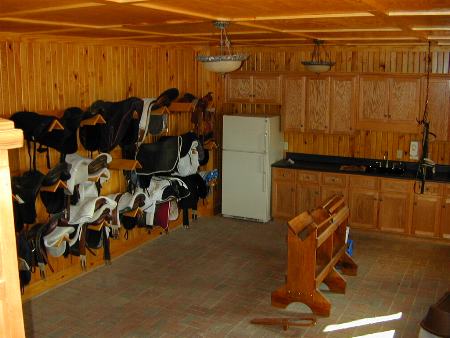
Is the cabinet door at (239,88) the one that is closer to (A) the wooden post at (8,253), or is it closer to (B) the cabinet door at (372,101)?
(B) the cabinet door at (372,101)

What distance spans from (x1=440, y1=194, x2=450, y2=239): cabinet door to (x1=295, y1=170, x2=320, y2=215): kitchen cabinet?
1.69m

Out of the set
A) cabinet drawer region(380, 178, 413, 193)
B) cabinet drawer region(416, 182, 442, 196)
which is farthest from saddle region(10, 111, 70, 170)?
cabinet drawer region(416, 182, 442, 196)

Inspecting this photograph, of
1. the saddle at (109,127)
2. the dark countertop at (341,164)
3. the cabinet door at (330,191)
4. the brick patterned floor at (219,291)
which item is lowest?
the brick patterned floor at (219,291)

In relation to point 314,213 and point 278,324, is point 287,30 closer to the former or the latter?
point 314,213

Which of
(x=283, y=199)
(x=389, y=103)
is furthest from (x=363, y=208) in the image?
(x=389, y=103)

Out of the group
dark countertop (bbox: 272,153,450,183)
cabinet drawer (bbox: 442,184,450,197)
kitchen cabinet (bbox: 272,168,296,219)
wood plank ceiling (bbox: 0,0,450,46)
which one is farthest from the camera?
kitchen cabinet (bbox: 272,168,296,219)

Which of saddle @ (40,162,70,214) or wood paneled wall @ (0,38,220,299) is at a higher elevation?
wood paneled wall @ (0,38,220,299)

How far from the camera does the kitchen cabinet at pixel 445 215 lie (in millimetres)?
6879

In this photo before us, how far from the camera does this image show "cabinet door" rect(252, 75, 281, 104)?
7859mm

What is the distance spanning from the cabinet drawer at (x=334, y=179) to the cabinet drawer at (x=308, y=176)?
0.10 m

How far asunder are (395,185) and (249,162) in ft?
6.85

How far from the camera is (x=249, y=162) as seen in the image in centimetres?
786

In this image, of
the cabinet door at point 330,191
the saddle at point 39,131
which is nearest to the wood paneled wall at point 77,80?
the saddle at point 39,131

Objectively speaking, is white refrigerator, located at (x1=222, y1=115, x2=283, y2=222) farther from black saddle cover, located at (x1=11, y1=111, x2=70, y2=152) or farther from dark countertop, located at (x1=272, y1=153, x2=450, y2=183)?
black saddle cover, located at (x1=11, y1=111, x2=70, y2=152)
